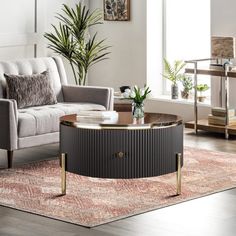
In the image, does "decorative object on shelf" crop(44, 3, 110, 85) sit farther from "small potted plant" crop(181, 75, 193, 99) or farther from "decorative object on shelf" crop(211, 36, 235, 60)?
"decorative object on shelf" crop(211, 36, 235, 60)

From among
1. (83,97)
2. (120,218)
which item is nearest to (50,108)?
(83,97)

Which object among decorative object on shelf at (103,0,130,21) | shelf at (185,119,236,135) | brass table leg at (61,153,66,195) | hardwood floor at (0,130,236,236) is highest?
decorative object on shelf at (103,0,130,21)

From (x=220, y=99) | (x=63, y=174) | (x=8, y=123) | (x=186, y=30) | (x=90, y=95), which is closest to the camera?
(x=63, y=174)

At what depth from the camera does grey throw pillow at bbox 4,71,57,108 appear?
7.35m

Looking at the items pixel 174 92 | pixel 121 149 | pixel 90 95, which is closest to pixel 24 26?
pixel 90 95

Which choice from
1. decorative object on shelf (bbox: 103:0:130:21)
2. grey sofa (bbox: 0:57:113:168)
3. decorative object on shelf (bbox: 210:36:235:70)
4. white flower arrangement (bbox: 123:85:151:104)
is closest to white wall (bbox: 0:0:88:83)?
decorative object on shelf (bbox: 103:0:130:21)

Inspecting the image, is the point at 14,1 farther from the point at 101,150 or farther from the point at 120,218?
the point at 120,218

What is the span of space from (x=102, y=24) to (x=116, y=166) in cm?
423

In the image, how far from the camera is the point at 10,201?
18.9 feet

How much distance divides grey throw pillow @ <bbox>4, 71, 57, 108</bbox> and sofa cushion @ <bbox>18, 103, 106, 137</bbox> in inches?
3.4

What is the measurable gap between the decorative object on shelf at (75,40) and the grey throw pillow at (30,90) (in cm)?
145

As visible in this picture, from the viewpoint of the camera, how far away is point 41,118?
23.2 ft

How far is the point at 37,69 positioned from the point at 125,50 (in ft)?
6.32

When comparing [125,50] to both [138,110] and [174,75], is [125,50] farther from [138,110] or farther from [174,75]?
[138,110]
